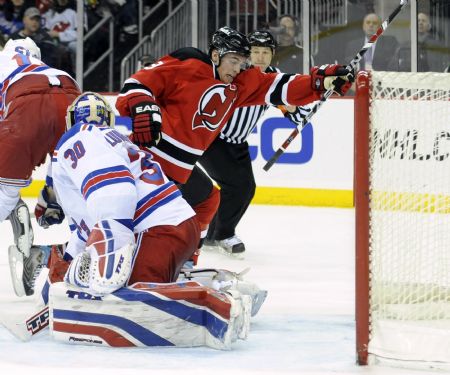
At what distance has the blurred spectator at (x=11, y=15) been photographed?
7.94 m

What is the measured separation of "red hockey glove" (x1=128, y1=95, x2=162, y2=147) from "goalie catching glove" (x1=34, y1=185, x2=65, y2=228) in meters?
0.35

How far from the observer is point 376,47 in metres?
6.98

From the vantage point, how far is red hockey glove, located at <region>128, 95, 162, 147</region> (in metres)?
3.89

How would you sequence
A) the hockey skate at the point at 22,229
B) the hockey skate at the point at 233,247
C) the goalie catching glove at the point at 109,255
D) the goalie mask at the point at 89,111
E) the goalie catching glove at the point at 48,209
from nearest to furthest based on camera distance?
the goalie catching glove at the point at 109,255, the goalie mask at the point at 89,111, the goalie catching glove at the point at 48,209, the hockey skate at the point at 22,229, the hockey skate at the point at 233,247

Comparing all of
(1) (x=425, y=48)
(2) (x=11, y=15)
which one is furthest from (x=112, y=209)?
(2) (x=11, y=15)

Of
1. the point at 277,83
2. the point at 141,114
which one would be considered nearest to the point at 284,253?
the point at 277,83

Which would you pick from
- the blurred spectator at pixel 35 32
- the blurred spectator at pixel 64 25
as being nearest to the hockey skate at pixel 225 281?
the blurred spectator at pixel 64 25

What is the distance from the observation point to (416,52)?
686 centimetres

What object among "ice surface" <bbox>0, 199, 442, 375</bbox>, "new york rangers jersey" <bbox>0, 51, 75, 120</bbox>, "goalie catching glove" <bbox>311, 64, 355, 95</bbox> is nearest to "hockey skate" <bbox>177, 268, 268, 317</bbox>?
"ice surface" <bbox>0, 199, 442, 375</bbox>

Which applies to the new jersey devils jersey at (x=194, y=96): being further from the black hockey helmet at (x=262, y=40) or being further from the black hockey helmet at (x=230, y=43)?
the black hockey helmet at (x=262, y=40)

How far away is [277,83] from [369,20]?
8.91ft

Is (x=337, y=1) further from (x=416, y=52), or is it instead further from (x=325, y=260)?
(x=325, y=260)

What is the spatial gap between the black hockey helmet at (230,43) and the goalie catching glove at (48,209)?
779mm

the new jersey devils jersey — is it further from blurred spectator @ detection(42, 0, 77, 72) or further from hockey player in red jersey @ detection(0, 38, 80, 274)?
blurred spectator @ detection(42, 0, 77, 72)
